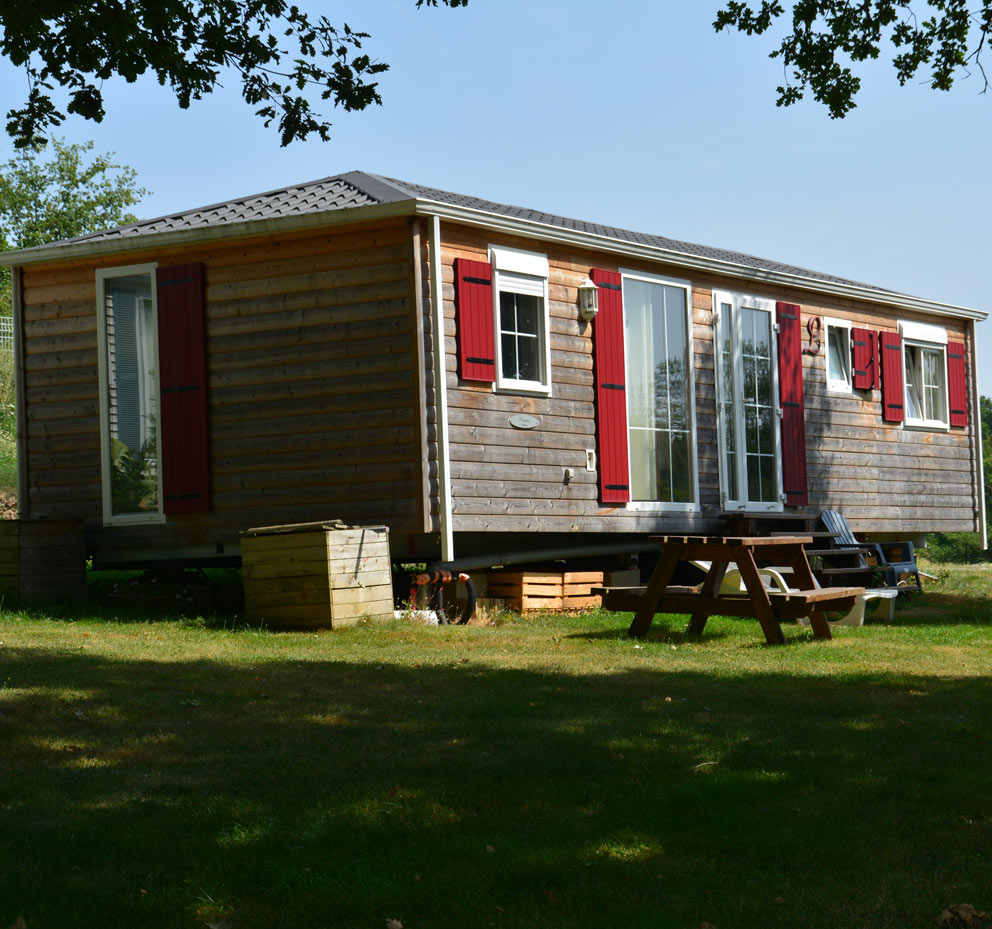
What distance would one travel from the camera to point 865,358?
15.0 metres

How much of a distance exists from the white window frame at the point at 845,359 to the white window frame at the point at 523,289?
15.6 feet

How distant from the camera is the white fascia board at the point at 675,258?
10688 millimetres

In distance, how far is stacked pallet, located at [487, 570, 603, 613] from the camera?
37.7ft

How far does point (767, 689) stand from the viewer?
6.32m

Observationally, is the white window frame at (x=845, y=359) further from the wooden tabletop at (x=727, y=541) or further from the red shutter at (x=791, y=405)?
the wooden tabletop at (x=727, y=541)

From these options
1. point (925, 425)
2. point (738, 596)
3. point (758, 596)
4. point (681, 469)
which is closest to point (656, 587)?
point (738, 596)

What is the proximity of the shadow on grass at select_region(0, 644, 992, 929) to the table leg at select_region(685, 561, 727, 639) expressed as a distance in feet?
7.32

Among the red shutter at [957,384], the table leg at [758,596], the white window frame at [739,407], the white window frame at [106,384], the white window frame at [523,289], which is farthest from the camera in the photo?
the red shutter at [957,384]

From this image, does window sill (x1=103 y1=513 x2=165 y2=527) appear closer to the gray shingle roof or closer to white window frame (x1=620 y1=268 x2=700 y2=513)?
the gray shingle roof

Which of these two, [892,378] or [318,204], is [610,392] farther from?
[892,378]

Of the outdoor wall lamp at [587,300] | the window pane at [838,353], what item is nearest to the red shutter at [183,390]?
the outdoor wall lamp at [587,300]

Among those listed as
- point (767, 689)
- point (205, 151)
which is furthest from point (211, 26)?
point (205, 151)

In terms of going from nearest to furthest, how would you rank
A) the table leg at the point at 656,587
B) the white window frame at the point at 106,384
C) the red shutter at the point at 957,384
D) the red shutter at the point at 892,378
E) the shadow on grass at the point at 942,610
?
the table leg at the point at 656,587 → the shadow on grass at the point at 942,610 → the white window frame at the point at 106,384 → the red shutter at the point at 892,378 → the red shutter at the point at 957,384

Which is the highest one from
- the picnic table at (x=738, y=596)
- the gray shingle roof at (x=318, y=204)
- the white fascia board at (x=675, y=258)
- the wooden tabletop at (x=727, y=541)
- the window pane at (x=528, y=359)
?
the gray shingle roof at (x=318, y=204)
